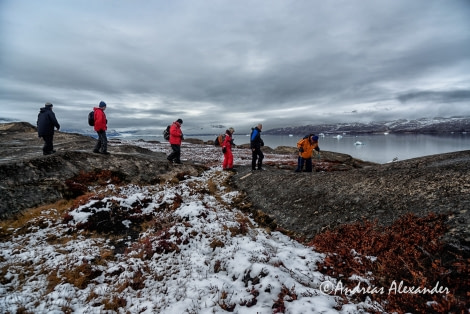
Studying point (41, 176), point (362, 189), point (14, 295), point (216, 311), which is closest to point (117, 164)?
point (41, 176)

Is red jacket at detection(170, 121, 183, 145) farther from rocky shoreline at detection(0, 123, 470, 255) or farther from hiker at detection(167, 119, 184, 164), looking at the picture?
rocky shoreline at detection(0, 123, 470, 255)

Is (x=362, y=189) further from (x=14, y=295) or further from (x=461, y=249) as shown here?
(x=14, y=295)

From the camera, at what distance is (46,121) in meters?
14.5

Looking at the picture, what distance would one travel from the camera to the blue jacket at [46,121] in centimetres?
1450

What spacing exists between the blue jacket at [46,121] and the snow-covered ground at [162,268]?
765cm

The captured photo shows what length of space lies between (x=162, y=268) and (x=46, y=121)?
13.7 m

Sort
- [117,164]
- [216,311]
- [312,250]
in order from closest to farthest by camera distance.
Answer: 1. [216,311]
2. [312,250]
3. [117,164]

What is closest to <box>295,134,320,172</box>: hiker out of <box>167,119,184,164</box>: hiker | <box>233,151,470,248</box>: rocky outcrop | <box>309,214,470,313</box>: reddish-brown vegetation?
<box>233,151,470,248</box>: rocky outcrop

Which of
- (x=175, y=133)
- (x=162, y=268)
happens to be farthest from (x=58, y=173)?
(x=162, y=268)

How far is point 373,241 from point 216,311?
4914mm

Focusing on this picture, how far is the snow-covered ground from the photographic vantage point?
16.6 feet

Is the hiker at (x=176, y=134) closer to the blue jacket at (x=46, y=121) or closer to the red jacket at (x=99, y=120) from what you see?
the red jacket at (x=99, y=120)

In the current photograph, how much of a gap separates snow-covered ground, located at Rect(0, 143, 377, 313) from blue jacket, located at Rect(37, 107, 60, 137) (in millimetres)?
7651

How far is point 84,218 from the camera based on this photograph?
364 inches
